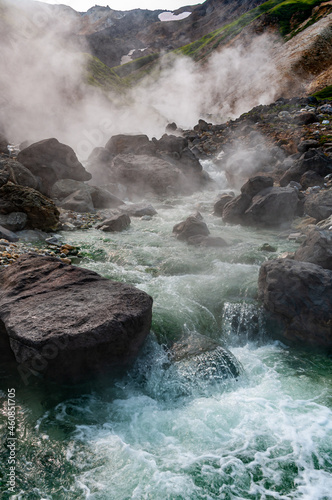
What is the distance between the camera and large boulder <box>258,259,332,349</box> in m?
6.02

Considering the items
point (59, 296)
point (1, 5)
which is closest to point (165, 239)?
point (59, 296)

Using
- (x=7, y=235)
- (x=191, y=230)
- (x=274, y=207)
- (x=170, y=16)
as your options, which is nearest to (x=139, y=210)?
(x=191, y=230)

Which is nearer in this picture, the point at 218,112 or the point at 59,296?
the point at 59,296

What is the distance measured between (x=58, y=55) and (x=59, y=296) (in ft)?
132

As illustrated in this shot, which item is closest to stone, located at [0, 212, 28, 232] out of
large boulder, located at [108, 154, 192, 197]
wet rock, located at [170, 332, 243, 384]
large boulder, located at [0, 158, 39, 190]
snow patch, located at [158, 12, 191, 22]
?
large boulder, located at [0, 158, 39, 190]

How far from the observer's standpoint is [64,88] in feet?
109

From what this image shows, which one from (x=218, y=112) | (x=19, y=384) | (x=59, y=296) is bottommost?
(x=19, y=384)

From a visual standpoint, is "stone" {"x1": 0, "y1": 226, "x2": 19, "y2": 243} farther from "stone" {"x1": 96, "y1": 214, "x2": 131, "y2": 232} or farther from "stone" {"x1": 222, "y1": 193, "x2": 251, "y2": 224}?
"stone" {"x1": 222, "y1": 193, "x2": 251, "y2": 224}

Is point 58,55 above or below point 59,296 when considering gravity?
above

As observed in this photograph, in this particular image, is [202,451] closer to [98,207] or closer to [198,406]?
[198,406]

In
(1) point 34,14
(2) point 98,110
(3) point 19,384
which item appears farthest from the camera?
(1) point 34,14

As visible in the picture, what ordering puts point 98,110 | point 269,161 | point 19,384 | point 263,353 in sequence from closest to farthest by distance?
point 19,384 → point 263,353 → point 269,161 → point 98,110

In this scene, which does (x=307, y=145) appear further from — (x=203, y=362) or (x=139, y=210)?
(x=203, y=362)

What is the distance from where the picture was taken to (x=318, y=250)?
7191 millimetres
